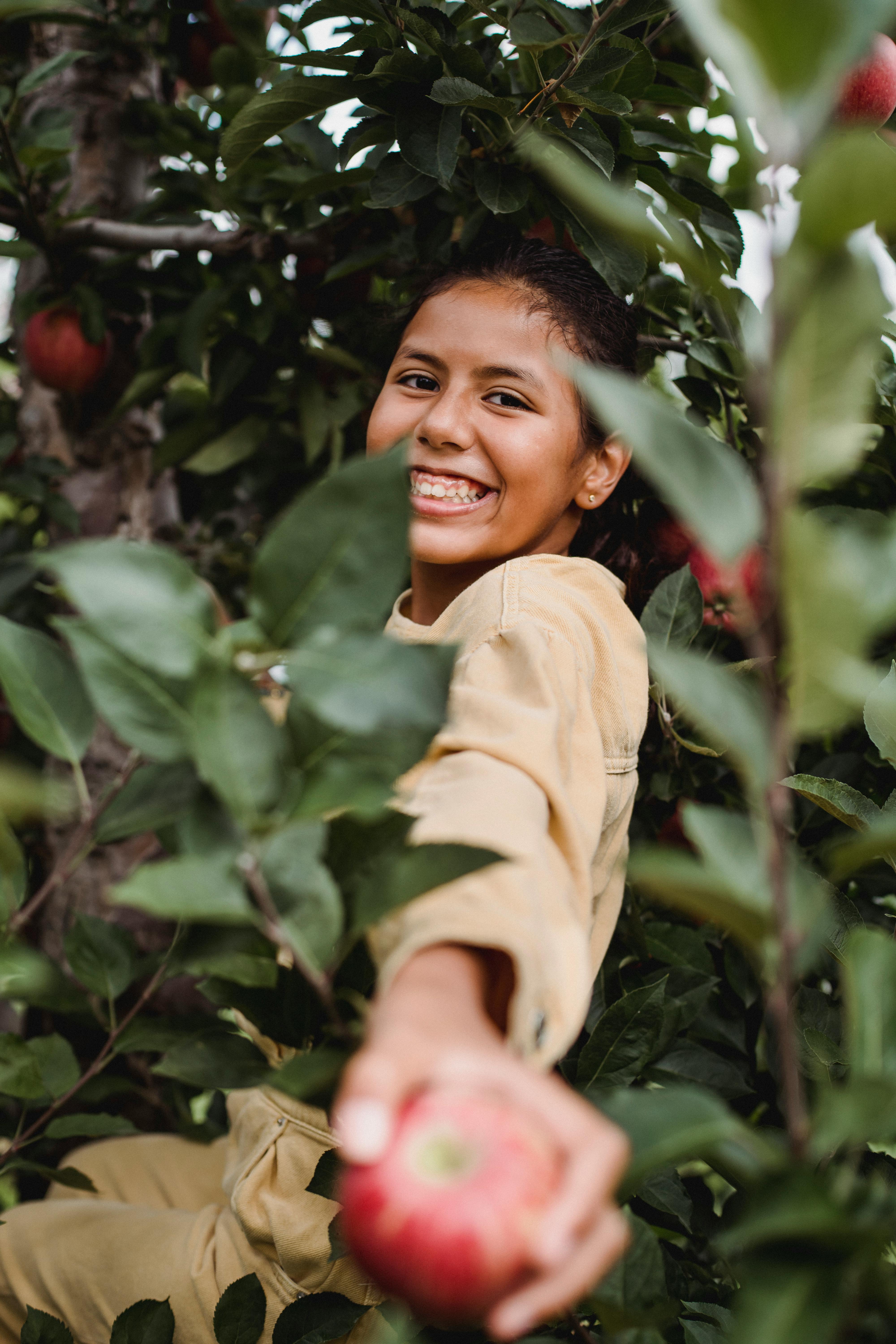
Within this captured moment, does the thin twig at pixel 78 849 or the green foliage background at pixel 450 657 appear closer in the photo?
the green foliage background at pixel 450 657

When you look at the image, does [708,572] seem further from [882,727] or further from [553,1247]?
[553,1247]

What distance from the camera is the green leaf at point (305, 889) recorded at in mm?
389

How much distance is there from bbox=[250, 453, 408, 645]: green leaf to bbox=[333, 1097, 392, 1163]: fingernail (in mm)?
185

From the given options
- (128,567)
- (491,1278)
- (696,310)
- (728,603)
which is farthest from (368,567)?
(696,310)

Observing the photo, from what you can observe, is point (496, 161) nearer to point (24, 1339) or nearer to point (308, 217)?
point (308, 217)

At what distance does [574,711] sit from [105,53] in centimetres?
157

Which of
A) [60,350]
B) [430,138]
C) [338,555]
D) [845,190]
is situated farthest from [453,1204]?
[60,350]

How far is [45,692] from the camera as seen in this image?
486mm

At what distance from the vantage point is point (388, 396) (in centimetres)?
107

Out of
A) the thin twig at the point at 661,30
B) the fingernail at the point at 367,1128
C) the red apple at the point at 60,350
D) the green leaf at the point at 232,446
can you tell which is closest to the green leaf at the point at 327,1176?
the fingernail at the point at 367,1128

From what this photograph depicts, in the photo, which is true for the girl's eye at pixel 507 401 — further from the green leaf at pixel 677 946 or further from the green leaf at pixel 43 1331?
the green leaf at pixel 43 1331

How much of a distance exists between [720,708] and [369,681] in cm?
13

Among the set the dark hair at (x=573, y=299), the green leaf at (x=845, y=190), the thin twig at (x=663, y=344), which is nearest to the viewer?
the green leaf at (x=845, y=190)

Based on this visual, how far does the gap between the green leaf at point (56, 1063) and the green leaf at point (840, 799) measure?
0.57 m
